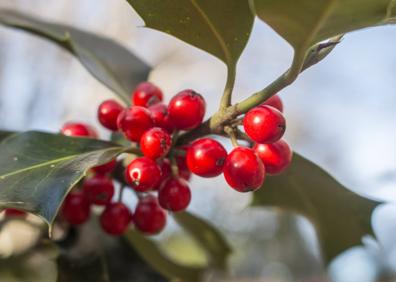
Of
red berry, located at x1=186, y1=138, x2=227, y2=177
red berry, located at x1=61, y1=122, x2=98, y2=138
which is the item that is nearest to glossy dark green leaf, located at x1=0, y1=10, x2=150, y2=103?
red berry, located at x1=61, y1=122, x2=98, y2=138

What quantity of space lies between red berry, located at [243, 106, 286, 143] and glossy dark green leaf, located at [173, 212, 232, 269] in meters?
0.58

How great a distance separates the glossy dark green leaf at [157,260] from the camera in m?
1.23

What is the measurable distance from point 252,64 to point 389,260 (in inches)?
164

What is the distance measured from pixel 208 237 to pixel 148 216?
0.39m

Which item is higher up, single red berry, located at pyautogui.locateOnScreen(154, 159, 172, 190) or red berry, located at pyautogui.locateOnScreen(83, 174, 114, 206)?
single red berry, located at pyautogui.locateOnScreen(154, 159, 172, 190)

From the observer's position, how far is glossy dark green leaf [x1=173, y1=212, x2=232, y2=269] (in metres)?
1.29

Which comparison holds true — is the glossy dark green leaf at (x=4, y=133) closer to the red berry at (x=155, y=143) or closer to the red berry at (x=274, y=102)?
the red berry at (x=155, y=143)

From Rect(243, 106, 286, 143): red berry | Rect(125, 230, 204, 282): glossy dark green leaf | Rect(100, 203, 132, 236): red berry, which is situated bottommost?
Rect(125, 230, 204, 282): glossy dark green leaf

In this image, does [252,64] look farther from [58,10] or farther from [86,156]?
[86,156]

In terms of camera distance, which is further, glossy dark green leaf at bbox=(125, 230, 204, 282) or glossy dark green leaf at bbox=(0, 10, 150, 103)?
glossy dark green leaf at bbox=(125, 230, 204, 282)

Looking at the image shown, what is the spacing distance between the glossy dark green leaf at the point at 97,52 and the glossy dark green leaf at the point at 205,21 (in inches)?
11.2

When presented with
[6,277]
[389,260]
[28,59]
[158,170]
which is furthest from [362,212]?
[28,59]

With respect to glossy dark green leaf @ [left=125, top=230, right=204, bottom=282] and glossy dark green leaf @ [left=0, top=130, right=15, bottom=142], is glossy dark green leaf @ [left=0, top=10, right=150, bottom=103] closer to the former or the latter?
glossy dark green leaf @ [left=0, top=130, right=15, bottom=142]

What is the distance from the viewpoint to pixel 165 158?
0.90m
